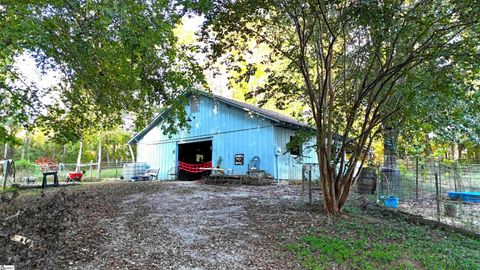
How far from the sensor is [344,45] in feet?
22.9

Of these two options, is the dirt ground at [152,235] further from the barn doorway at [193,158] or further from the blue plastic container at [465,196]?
the barn doorway at [193,158]

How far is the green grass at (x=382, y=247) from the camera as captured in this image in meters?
4.28

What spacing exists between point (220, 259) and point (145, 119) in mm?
5570

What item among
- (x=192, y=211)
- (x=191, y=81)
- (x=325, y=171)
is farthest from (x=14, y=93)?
(x=325, y=171)

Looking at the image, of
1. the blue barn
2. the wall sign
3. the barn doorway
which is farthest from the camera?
the barn doorway

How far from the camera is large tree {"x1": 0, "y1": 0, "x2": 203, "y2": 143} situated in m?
4.88

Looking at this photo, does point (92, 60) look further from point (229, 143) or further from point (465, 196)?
point (229, 143)

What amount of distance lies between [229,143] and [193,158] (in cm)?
496

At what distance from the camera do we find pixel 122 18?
477cm

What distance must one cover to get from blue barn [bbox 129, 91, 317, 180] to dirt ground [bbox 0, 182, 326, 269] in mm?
4618

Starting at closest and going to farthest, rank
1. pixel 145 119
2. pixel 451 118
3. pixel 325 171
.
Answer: pixel 325 171, pixel 451 118, pixel 145 119

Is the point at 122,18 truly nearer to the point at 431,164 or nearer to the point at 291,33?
the point at 291,33

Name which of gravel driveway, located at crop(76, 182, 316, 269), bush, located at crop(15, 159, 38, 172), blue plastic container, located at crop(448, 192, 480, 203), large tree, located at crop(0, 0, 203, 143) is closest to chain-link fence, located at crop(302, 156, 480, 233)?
blue plastic container, located at crop(448, 192, 480, 203)

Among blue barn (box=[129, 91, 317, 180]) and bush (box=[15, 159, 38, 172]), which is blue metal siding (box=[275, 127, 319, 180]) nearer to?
blue barn (box=[129, 91, 317, 180])
